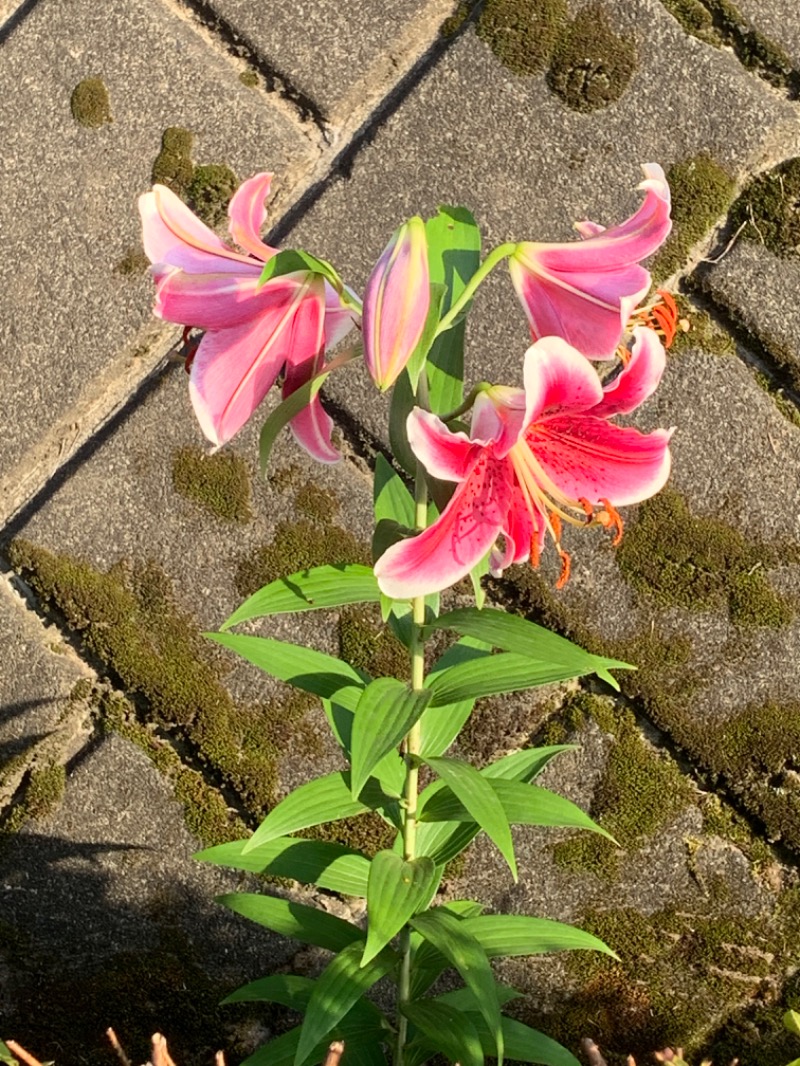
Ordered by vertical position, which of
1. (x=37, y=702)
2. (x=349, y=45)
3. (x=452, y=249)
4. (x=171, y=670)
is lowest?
(x=37, y=702)

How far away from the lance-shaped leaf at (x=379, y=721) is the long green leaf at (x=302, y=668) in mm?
75

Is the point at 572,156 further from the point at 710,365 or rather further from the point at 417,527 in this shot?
the point at 417,527

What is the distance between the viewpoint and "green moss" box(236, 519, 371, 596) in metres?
1.49

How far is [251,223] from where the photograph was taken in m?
0.77

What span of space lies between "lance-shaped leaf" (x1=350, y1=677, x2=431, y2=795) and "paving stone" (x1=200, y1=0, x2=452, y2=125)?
97 centimetres

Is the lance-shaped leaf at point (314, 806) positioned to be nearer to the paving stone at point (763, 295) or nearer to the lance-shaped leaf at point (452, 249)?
the lance-shaped leaf at point (452, 249)

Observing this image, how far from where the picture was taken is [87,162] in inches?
62.1

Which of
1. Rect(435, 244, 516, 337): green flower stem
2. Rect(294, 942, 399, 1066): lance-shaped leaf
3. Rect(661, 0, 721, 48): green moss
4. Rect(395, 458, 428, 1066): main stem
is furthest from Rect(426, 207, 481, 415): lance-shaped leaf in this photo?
Rect(661, 0, 721, 48): green moss

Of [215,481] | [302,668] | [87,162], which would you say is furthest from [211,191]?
[302,668]

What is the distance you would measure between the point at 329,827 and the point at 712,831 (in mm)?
477

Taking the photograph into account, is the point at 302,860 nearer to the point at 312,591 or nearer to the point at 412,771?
the point at 412,771

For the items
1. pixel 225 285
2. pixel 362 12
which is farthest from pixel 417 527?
pixel 362 12

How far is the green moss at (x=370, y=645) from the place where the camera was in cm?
146

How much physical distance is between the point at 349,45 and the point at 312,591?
99 centimetres
